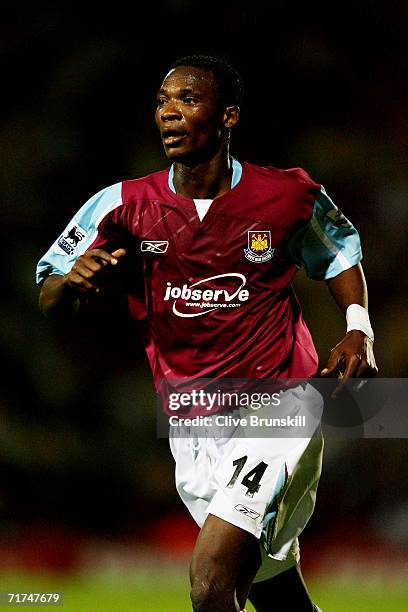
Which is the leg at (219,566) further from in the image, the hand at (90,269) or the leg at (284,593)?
the hand at (90,269)

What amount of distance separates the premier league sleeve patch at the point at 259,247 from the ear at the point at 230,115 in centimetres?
40

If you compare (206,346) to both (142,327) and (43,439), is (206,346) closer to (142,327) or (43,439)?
(142,327)

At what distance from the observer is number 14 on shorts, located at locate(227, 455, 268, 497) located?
310cm

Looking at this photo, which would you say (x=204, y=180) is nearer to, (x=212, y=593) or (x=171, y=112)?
(x=171, y=112)

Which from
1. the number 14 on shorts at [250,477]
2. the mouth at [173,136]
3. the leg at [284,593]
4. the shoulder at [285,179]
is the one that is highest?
the mouth at [173,136]

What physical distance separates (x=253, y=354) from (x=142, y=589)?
7.14 feet

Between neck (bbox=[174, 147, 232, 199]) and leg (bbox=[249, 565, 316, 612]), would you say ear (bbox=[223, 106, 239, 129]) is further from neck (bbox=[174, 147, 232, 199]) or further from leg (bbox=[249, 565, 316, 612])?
leg (bbox=[249, 565, 316, 612])

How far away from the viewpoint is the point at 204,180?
348 cm

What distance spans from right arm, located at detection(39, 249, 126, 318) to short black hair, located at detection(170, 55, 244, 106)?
68cm

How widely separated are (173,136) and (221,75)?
0.28 m

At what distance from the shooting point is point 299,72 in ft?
18.1

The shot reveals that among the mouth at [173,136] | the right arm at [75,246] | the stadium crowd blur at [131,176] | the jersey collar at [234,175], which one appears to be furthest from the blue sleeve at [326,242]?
the stadium crowd blur at [131,176]

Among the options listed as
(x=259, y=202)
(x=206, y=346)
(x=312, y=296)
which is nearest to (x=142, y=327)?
(x=206, y=346)

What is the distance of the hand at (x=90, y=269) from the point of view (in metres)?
3.01
